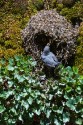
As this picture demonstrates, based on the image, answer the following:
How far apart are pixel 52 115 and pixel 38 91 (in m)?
0.31

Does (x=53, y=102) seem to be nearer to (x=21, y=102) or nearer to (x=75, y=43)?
(x=21, y=102)

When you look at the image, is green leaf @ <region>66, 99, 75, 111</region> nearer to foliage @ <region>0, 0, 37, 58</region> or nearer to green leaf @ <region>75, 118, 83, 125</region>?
green leaf @ <region>75, 118, 83, 125</region>

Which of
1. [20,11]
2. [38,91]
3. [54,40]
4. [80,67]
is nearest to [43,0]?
[20,11]

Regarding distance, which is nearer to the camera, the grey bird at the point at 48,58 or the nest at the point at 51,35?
the grey bird at the point at 48,58

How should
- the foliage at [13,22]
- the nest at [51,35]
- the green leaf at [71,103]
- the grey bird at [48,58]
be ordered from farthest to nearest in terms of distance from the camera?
the foliage at [13,22] < the nest at [51,35] < the grey bird at [48,58] < the green leaf at [71,103]

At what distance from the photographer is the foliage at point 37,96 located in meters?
5.08

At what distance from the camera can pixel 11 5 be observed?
6.62 metres

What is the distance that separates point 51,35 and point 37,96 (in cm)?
108

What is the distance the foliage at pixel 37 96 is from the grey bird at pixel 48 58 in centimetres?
44

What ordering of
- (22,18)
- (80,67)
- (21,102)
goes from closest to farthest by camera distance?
1. (21,102)
2. (80,67)
3. (22,18)

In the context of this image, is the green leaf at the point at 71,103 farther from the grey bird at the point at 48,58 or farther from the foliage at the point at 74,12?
the foliage at the point at 74,12

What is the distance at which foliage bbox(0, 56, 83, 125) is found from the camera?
5078mm

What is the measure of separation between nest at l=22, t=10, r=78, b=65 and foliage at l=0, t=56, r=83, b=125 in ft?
2.58

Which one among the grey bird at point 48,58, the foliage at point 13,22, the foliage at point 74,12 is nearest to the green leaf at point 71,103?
the grey bird at point 48,58
